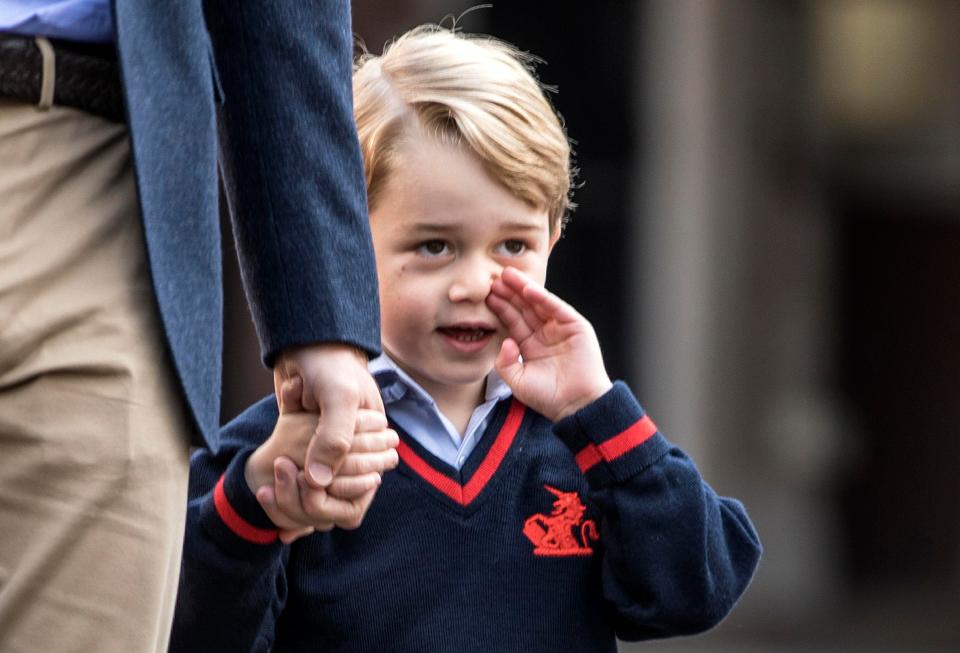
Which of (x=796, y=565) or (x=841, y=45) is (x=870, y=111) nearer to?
(x=841, y=45)

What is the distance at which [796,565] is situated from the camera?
9281 millimetres

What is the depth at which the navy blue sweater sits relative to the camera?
2.64m

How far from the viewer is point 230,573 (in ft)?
8.52

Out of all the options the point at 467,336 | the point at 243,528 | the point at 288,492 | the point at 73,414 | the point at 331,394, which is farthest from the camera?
the point at 467,336

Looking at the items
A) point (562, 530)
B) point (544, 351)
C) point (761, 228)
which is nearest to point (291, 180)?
point (544, 351)

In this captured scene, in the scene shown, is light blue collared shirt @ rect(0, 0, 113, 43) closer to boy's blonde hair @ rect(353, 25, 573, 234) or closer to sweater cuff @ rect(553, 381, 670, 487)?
boy's blonde hair @ rect(353, 25, 573, 234)

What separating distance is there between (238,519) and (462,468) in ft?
1.11

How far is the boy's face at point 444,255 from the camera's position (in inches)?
108

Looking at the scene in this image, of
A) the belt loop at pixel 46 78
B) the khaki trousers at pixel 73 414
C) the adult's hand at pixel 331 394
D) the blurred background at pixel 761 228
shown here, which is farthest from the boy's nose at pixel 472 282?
the blurred background at pixel 761 228

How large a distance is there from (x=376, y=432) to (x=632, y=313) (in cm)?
688

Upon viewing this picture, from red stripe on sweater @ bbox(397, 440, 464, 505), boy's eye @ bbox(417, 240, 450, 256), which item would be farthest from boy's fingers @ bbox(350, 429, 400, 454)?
boy's eye @ bbox(417, 240, 450, 256)

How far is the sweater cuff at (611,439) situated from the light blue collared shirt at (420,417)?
15cm

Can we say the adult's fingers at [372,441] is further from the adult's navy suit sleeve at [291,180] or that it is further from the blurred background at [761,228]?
the blurred background at [761,228]

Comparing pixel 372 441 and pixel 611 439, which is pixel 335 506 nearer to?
pixel 372 441
